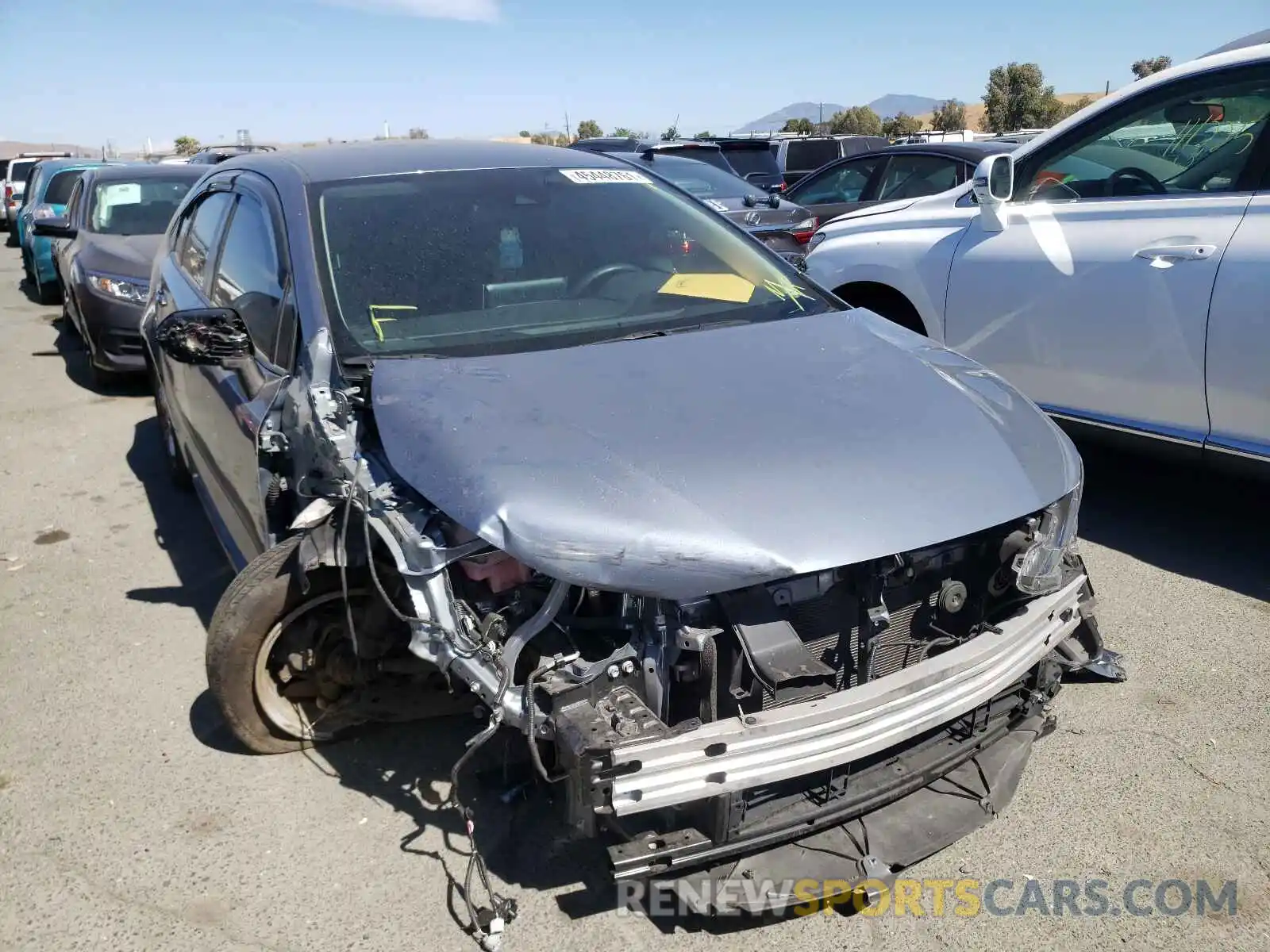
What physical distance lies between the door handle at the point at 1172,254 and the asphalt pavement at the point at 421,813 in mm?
1235

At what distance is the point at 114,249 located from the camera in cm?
814

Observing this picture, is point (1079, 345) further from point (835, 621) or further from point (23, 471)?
point (23, 471)

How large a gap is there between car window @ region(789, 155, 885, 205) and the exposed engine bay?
7506 mm

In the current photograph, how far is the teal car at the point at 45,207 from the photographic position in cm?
1245

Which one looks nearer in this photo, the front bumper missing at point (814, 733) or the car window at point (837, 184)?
the front bumper missing at point (814, 733)

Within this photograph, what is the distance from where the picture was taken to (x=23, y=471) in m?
6.00

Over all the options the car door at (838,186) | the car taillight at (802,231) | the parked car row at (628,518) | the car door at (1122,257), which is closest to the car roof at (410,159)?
the parked car row at (628,518)

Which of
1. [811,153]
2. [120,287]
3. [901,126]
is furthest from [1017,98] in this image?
[120,287]

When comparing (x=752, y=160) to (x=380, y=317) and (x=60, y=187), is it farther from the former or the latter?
(x=380, y=317)

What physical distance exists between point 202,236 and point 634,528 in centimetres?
328

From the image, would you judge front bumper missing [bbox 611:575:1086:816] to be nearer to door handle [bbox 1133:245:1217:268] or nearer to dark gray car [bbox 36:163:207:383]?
door handle [bbox 1133:245:1217:268]

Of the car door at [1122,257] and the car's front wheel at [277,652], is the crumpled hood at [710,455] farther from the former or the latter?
the car door at [1122,257]

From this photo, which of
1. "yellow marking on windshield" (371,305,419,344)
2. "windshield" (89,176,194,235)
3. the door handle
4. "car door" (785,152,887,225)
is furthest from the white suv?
"windshield" (89,176,194,235)

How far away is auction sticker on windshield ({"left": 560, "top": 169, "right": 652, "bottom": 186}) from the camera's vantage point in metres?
3.83
